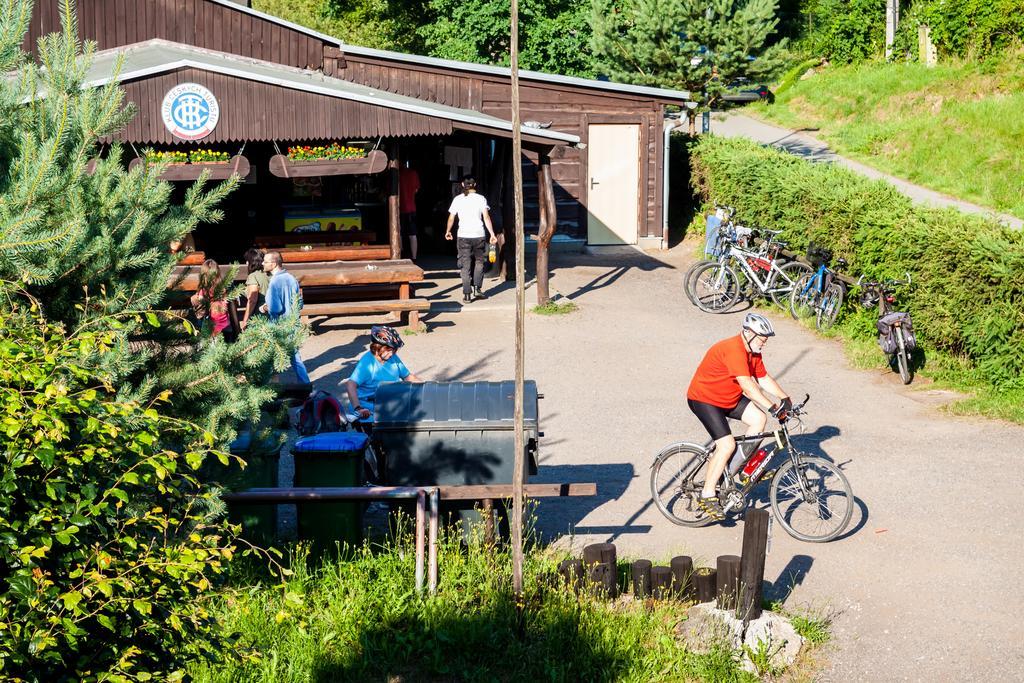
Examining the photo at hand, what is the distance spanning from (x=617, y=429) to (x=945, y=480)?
126 inches

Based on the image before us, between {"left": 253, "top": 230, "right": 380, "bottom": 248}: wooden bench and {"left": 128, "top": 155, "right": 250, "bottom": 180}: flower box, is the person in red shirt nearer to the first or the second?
{"left": 253, "top": 230, "right": 380, "bottom": 248}: wooden bench

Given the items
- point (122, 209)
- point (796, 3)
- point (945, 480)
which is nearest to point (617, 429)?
point (945, 480)

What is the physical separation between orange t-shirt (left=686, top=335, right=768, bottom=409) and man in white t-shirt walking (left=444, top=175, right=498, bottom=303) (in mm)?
8402

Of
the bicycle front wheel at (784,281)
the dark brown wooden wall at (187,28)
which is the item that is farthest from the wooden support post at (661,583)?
the dark brown wooden wall at (187,28)

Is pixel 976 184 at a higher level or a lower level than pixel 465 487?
higher

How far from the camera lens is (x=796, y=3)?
44.0 meters

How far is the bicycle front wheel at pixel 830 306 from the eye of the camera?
1520 centimetres

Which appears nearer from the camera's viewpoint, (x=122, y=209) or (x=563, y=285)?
(x=122, y=209)

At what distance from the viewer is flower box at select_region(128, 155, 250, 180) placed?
15.4m

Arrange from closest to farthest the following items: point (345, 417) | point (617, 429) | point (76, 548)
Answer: point (76, 548) → point (345, 417) → point (617, 429)

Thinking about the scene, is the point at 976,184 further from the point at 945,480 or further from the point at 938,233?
the point at 945,480

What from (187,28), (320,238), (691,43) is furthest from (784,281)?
(187,28)

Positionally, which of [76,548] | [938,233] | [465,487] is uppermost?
[938,233]

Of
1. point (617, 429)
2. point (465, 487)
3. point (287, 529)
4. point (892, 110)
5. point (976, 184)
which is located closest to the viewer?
Result: point (465, 487)
